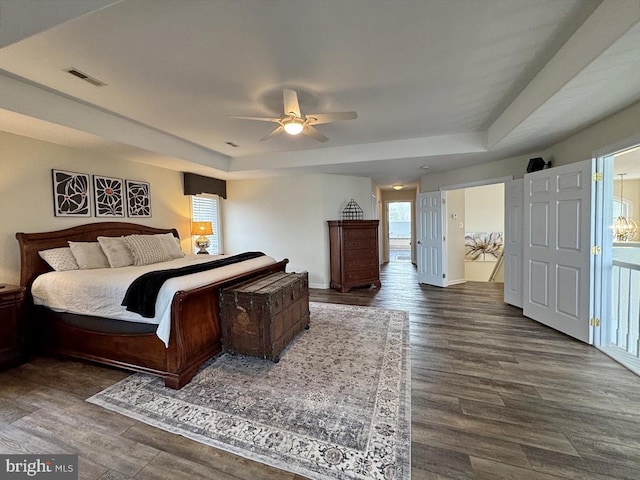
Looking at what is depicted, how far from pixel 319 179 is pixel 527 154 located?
3.49 metres

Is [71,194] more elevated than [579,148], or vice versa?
[579,148]

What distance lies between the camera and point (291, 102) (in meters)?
2.46

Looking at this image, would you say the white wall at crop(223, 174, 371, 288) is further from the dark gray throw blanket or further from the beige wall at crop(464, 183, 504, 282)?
the dark gray throw blanket

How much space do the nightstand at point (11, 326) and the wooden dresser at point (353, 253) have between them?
14.1ft

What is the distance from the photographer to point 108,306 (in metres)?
2.47

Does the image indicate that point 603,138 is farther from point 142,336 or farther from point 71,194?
point 71,194

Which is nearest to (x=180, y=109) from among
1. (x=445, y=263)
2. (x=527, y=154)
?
(x=527, y=154)

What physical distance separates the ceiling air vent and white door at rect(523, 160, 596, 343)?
16.2 ft

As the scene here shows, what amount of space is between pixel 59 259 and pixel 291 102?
10.3 feet

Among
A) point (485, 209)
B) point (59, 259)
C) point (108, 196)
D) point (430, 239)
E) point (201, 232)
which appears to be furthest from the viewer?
point (485, 209)

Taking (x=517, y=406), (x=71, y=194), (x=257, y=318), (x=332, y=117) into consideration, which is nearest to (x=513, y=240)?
(x=517, y=406)

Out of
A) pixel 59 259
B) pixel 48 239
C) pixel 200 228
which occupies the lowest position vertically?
pixel 59 259

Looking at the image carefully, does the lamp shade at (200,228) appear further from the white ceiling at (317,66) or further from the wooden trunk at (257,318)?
the wooden trunk at (257,318)

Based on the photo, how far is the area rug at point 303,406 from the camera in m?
1.59
